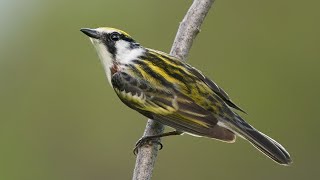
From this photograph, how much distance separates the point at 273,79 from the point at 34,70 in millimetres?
2764

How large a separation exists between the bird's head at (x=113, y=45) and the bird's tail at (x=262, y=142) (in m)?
0.89

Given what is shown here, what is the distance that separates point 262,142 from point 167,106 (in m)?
0.71

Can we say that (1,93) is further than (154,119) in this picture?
Yes

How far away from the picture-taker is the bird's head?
6582 mm

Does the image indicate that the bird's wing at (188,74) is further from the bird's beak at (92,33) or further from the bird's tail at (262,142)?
the bird's beak at (92,33)

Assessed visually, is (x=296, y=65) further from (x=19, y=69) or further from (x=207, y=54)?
(x=19, y=69)

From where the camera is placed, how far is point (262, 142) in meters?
6.22

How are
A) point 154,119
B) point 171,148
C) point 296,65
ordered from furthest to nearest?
point 296,65, point 171,148, point 154,119

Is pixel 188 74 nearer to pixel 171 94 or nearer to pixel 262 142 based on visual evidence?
pixel 171 94

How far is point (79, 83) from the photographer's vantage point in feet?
34.1

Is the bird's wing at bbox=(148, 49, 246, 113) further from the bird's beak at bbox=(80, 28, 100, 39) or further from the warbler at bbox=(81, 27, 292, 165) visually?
the bird's beak at bbox=(80, 28, 100, 39)

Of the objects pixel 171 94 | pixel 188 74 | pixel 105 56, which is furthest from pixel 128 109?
pixel 171 94

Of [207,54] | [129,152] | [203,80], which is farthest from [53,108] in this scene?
[203,80]

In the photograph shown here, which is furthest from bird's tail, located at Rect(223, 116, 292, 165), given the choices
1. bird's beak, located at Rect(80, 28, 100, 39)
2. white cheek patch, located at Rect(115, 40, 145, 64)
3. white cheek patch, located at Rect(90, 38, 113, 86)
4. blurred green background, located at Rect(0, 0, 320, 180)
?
blurred green background, located at Rect(0, 0, 320, 180)
